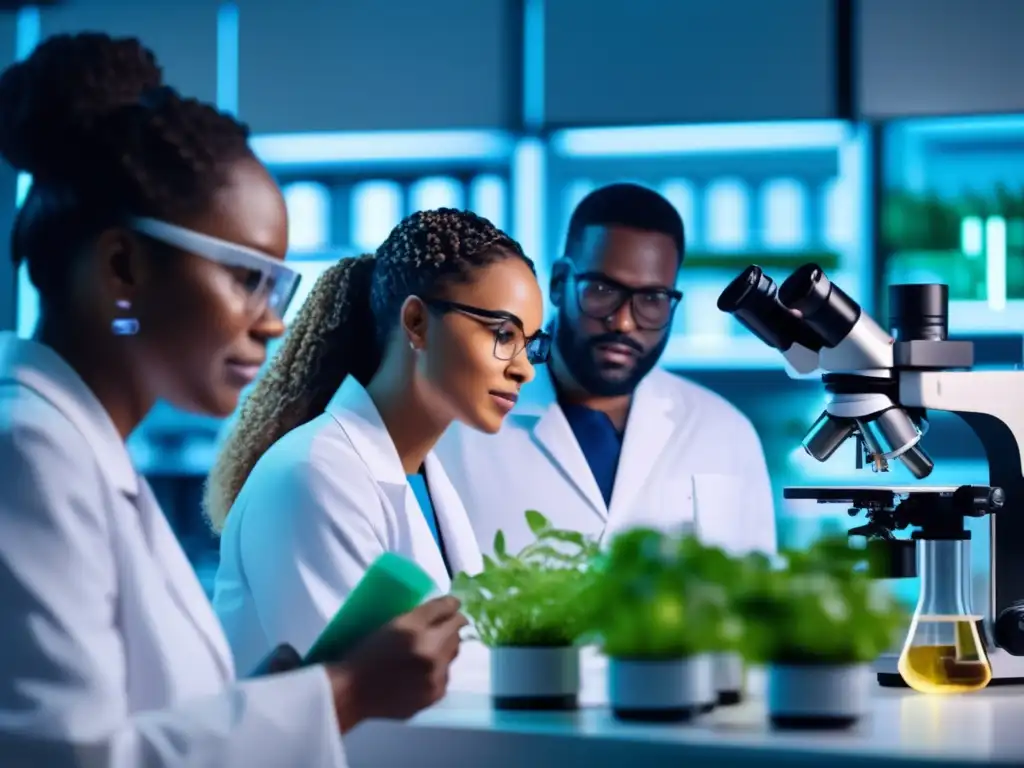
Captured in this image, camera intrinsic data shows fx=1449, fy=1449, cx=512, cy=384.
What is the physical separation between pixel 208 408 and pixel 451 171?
2660 mm

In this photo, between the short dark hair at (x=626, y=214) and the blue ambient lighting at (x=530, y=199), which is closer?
the short dark hair at (x=626, y=214)

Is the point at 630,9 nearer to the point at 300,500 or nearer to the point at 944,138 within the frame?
the point at 944,138

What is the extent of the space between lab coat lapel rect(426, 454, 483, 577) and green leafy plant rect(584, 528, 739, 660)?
0.76 m

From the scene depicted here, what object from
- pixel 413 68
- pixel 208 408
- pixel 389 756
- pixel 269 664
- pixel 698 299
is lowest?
pixel 389 756

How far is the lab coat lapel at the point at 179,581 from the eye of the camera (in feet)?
4.47

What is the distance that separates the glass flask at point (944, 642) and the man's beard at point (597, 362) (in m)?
1.21

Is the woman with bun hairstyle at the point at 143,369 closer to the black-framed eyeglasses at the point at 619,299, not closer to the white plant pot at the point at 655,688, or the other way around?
the white plant pot at the point at 655,688

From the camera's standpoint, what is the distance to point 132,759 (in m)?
1.21

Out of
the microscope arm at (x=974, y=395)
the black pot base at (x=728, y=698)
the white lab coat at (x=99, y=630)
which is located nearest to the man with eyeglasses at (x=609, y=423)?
the microscope arm at (x=974, y=395)

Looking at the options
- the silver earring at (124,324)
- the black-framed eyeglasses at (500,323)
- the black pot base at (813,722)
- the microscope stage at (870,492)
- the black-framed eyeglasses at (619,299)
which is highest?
the black-framed eyeglasses at (619,299)

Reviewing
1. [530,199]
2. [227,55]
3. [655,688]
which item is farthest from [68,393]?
[227,55]

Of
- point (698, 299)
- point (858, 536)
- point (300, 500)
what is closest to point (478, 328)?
point (300, 500)

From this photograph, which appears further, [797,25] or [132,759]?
[797,25]

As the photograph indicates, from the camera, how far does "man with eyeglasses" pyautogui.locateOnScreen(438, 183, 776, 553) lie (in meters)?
2.88
